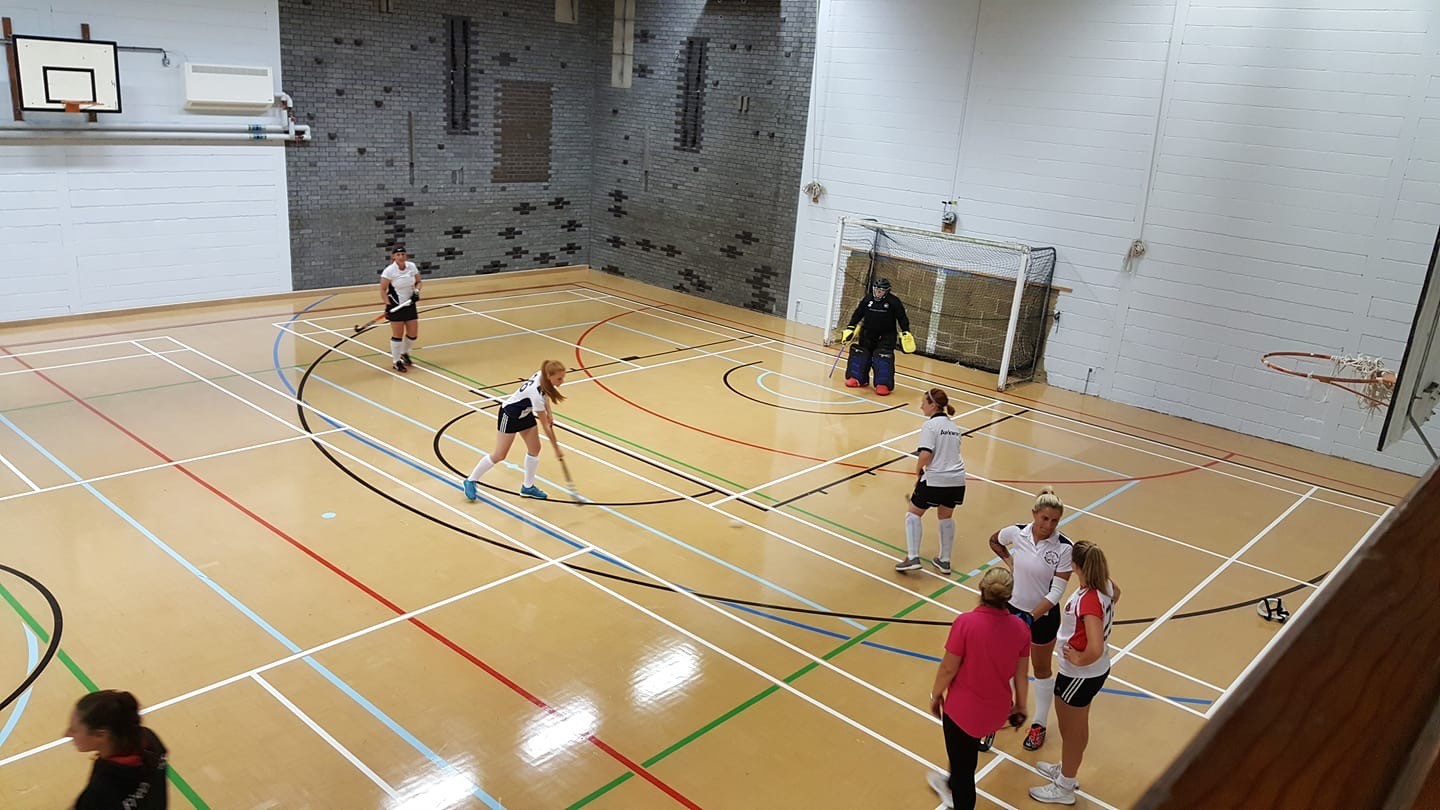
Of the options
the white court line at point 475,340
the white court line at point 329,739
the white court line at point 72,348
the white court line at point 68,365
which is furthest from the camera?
the white court line at point 475,340

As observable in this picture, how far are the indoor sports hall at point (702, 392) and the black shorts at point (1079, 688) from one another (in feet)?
0.33

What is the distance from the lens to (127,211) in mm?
15945

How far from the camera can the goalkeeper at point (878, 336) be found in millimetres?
14734

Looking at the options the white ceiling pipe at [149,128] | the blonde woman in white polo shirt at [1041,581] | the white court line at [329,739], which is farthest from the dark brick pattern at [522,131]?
the blonde woman in white polo shirt at [1041,581]

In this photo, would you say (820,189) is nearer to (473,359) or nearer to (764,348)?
(764,348)

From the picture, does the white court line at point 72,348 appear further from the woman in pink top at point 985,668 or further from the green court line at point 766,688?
the woman in pink top at point 985,668

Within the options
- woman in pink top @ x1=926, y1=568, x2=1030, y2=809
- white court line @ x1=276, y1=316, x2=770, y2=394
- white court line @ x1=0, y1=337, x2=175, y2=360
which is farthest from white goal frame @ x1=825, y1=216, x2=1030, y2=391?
white court line @ x1=0, y1=337, x2=175, y2=360

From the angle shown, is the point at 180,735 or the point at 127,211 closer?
the point at 180,735

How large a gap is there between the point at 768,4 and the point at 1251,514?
12.6 meters

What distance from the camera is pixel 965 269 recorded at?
55.4 ft

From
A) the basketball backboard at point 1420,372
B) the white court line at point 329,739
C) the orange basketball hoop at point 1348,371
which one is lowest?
the white court line at point 329,739

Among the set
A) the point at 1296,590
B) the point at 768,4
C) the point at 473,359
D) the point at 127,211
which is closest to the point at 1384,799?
the point at 1296,590

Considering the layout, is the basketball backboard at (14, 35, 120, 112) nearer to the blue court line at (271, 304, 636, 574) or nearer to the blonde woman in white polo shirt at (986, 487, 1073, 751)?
the blue court line at (271, 304, 636, 574)

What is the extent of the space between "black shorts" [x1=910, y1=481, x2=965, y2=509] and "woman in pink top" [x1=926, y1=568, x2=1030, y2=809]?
3.21m
